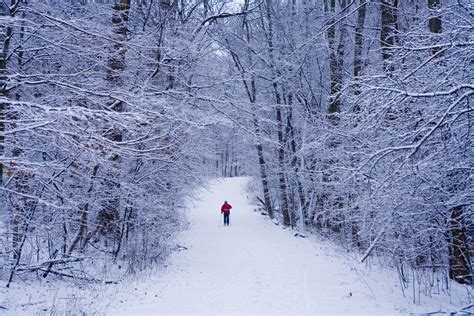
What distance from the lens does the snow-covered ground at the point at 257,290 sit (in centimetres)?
575

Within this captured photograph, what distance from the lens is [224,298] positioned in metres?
6.42

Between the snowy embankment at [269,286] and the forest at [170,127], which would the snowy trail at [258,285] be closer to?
the snowy embankment at [269,286]

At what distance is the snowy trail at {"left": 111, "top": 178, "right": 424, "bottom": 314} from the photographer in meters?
→ 5.83

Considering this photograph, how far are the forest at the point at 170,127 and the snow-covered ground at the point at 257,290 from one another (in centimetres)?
63

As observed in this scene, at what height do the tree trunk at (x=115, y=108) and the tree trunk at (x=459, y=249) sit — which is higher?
the tree trunk at (x=115, y=108)

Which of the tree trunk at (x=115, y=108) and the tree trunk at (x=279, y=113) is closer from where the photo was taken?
the tree trunk at (x=115, y=108)

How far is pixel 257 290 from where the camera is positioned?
6.90 m

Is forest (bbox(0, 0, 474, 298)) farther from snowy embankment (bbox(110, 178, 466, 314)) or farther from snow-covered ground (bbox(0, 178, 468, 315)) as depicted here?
snowy embankment (bbox(110, 178, 466, 314))

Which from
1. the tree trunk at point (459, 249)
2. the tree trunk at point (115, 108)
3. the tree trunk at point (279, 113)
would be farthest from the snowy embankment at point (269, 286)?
the tree trunk at point (279, 113)

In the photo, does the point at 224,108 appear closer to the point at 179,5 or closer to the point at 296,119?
the point at 179,5

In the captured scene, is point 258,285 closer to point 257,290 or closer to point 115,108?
point 257,290

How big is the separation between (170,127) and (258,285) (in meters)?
4.04

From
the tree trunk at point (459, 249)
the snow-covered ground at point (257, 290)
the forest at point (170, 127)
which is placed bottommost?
the snow-covered ground at point (257, 290)

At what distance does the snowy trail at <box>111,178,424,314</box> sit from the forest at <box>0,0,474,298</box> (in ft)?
3.45
